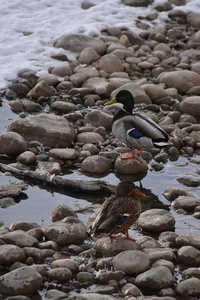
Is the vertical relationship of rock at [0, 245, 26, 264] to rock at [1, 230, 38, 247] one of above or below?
above

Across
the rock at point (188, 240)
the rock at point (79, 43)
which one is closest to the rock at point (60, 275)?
the rock at point (188, 240)

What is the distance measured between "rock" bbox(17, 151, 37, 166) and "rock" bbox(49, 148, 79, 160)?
10.4 inches

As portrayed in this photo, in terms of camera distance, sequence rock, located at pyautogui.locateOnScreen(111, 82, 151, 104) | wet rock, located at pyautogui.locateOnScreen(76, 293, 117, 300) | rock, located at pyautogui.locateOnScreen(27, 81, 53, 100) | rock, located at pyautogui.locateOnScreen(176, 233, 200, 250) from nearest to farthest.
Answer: wet rock, located at pyautogui.locateOnScreen(76, 293, 117, 300)
rock, located at pyautogui.locateOnScreen(176, 233, 200, 250)
rock, located at pyautogui.locateOnScreen(111, 82, 151, 104)
rock, located at pyautogui.locateOnScreen(27, 81, 53, 100)

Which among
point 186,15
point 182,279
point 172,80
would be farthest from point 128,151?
point 186,15

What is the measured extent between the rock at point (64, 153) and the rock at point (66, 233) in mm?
2067

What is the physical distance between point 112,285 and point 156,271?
38 cm

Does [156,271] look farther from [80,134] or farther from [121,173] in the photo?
[80,134]

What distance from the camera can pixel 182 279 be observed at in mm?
5129

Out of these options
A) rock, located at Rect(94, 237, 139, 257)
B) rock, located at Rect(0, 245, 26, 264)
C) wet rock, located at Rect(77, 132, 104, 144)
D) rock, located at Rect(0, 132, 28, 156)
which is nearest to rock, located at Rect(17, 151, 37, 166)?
rock, located at Rect(0, 132, 28, 156)

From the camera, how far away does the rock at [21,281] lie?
4766 millimetres

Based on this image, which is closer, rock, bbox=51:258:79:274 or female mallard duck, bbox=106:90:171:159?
rock, bbox=51:258:79:274

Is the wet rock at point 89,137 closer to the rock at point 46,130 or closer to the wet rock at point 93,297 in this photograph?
the rock at point 46,130

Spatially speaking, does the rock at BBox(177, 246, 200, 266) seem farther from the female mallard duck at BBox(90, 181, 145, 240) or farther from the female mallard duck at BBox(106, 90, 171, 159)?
the female mallard duck at BBox(106, 90, 171, 159)

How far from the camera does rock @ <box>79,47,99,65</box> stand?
38.0ft
